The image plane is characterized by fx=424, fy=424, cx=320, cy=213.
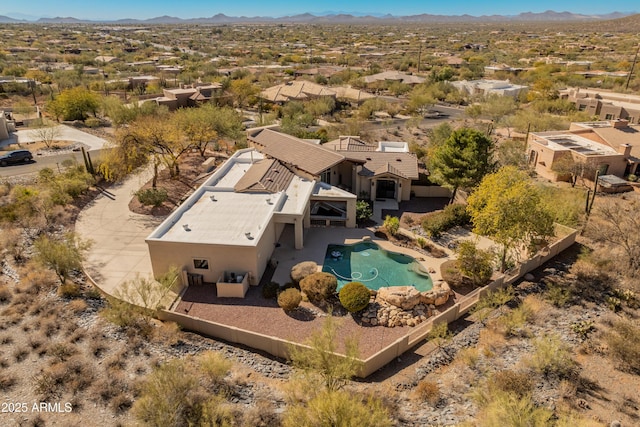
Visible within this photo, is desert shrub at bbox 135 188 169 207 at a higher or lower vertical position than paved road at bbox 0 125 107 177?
lower

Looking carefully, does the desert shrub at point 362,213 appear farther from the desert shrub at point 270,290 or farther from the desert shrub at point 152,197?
the desert shrub at point 152,197

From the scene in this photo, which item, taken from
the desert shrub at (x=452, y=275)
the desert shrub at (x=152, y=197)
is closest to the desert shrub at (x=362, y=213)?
the desert shrub at (x=452, y=275)

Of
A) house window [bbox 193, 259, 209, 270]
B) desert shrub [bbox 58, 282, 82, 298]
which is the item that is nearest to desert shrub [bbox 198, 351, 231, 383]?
house window [bbox 193, 259, 209, 270]

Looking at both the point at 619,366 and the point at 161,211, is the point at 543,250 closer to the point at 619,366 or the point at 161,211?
the point at 619,366

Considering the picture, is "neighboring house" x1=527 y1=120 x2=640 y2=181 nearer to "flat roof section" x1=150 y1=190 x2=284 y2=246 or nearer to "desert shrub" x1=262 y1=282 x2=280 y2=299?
"flat roof section" x1=150 y1=190 x2=284 y2=246

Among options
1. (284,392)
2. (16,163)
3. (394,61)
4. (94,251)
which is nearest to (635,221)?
(284,392)
